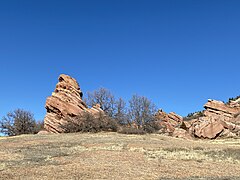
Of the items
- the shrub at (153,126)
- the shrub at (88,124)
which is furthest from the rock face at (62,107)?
the shrub at (153,126)

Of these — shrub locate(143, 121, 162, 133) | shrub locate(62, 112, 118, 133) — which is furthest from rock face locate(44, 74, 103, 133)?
shrub locate(143, 121, 162, 133)

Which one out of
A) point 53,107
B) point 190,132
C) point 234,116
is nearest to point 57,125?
point 53,107

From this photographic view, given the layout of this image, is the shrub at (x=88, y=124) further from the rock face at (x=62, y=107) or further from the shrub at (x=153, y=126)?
the shrub at (x=153, y=126)

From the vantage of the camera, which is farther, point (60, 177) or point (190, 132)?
point (190, 132)

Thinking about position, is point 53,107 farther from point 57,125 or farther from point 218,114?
point 218,114

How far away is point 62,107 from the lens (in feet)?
157

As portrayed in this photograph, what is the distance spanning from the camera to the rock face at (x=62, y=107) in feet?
155

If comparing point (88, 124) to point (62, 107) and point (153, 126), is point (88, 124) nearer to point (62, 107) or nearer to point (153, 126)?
point (62, 107)

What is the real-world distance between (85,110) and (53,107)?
4.98 metres

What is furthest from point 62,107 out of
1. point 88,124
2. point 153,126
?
point 153,126

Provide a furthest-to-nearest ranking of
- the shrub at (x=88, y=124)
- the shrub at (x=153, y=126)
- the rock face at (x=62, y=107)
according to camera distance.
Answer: the shrub at (x=153, y=126), the rock face at (x=62, y=107), the shrub at (x=88, y=124)

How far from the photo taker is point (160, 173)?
15188mm

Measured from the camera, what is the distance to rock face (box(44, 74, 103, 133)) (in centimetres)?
4731

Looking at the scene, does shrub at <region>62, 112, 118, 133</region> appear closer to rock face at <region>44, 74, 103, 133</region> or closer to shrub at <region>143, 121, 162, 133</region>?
rock face at <region>44, 74, 103, 133</region>
